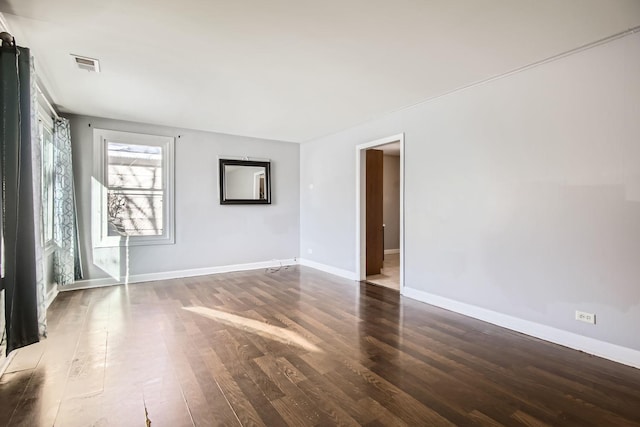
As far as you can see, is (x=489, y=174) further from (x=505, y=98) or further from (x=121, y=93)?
(x=121, y=93)

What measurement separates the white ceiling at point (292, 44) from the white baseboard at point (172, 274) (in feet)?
8.76

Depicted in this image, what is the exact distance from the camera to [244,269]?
Result: 6.37 metres

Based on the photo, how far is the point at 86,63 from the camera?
3141mm

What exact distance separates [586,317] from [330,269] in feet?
12.7

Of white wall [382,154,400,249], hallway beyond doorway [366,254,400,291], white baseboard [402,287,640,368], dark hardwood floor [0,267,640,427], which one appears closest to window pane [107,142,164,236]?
dark hardwood floor [0,267,640,427]

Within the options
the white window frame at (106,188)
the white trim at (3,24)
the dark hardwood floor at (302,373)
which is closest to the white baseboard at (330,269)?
the dark hardwood floor at (302,373)

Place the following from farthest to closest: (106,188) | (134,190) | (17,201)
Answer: (134,190) < (106,188) < (17,201)

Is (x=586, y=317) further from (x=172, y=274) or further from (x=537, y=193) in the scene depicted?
(x=172, y=274)

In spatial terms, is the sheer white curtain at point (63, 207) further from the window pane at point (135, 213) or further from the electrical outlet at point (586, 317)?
the electrical outlet at point (586, 317)

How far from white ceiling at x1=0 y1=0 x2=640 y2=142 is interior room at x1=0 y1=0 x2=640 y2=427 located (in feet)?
0.08

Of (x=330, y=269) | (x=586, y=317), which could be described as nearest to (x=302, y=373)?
(x=586, y=317)

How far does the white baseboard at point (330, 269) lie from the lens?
220 inches

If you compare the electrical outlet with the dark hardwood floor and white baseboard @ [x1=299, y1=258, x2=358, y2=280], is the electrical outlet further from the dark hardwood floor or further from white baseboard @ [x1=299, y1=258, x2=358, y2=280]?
white baseboard @ [x1=299, y1=258, x2=358, y2=280]

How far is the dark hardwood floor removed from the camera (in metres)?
1.95
